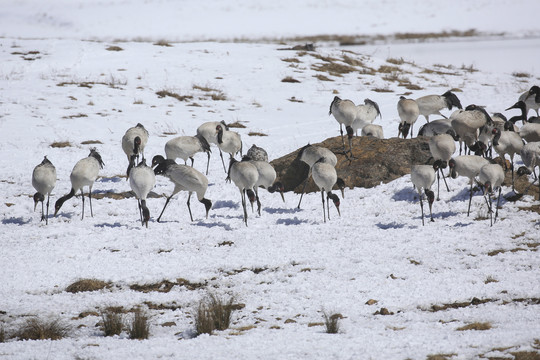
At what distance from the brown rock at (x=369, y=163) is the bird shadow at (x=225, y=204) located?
5.10ft

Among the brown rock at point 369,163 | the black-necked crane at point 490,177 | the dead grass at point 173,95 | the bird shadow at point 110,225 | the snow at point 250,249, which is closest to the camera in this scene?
the snow at point 250,249

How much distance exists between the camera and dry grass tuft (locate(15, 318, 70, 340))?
6.48 m

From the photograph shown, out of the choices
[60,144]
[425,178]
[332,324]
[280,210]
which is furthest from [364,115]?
[332,324]

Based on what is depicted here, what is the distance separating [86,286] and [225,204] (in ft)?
16.9

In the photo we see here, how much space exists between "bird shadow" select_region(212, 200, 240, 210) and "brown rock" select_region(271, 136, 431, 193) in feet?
5.10

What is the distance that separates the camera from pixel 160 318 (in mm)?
7145

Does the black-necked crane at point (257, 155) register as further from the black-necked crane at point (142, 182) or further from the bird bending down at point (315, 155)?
the black-necked crane at point (142, 182)

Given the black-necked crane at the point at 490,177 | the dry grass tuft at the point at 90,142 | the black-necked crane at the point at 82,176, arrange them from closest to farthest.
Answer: the black-necked crane at the point at 490,177 < the black-necked crane at the point at 82,176 < the dry grass tuft at the point at 90,142

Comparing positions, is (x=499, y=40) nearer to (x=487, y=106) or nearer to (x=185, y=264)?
(x=487, y=106)

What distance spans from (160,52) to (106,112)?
11671 millimetres

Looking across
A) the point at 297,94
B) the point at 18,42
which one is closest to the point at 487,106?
the point at 297,94

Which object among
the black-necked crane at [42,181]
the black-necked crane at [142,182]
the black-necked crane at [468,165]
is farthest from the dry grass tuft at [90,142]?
the black-necked crane at [468,165]

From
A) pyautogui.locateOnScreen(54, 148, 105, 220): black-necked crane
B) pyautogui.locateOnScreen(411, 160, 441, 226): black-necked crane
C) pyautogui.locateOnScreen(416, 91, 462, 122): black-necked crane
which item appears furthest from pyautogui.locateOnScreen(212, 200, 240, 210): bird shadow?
pyautogui.locateOnScreen(416, 91, 462, 122): black-necked crane

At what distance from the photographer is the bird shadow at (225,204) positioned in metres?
13.0
